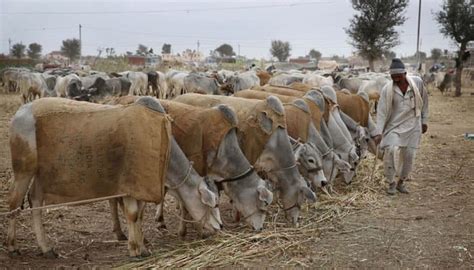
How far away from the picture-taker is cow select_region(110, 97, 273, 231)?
19.6 ft

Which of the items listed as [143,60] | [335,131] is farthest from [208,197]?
[143,60]

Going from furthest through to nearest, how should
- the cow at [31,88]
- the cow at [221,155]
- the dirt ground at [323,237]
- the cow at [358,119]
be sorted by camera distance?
the cow at [31,88] < the cow at [358,119] < the cow at [221,155] < the dirt ground at [323,237]

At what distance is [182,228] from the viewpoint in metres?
6.19

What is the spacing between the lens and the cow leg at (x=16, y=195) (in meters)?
5.31

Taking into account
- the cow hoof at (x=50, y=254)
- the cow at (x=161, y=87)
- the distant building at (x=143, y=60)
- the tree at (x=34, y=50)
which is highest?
the tree at (x=34, y=50)

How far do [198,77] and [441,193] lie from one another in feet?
51.5

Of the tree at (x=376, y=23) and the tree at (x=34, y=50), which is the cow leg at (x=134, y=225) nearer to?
the tree at (x=376, y=23)

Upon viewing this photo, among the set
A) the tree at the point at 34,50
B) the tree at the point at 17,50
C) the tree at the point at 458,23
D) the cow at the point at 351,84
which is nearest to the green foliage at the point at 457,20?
the tree at the point at 458,23

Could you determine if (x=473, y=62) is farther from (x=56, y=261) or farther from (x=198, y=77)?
(x=56, y=261)

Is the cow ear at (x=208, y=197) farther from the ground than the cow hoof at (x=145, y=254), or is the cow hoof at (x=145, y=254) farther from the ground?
the cow ear at (x=208, y=197)

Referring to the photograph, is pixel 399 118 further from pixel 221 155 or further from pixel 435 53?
pixel 435 53

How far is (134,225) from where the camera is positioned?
5.16 meters

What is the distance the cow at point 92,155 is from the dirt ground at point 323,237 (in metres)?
0.40

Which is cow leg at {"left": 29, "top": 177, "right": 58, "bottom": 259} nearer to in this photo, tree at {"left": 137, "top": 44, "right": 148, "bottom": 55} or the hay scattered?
the hay scattered
